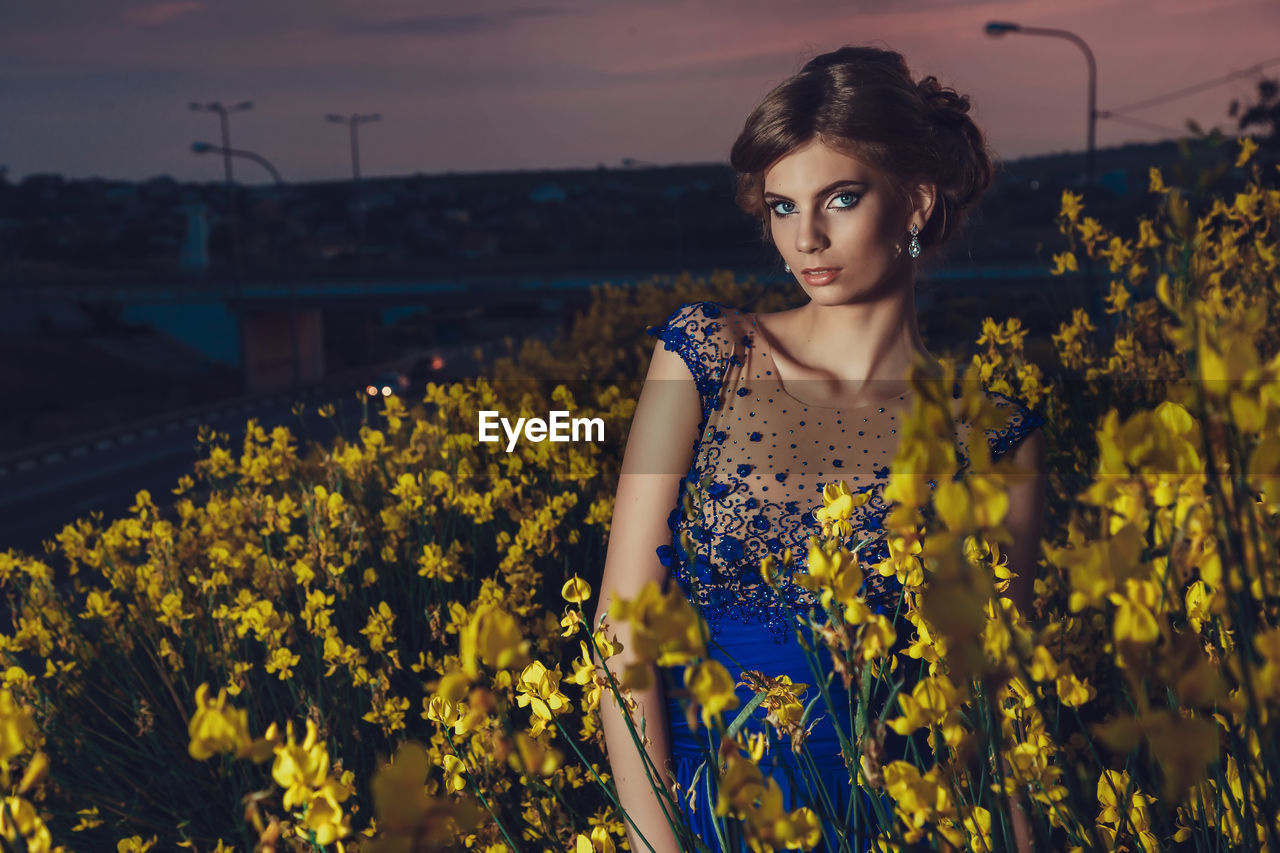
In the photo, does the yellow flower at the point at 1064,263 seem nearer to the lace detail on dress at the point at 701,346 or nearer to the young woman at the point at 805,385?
the young woman at the point at 805,385

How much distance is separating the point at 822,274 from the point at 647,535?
0.60m

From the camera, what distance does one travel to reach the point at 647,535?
6.29 feet

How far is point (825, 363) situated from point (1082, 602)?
164 cm

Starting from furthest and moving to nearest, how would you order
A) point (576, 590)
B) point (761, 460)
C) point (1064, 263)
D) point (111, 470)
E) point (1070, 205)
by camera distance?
point (111, 470)
point (1070, 205)
point (1064, 263)
point (761, 460)
point (576, 590)

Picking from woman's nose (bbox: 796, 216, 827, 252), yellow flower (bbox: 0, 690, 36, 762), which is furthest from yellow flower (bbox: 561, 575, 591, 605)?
woman's nose (bbox: 796, 216, 827, 252)

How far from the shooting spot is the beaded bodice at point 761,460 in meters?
2.06

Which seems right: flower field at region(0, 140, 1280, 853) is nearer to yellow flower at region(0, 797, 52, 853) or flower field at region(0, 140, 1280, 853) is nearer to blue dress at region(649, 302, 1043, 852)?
yellow flower at region(0, 797, 52, 853)

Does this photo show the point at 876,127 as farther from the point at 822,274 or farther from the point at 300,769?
the point at 300,769

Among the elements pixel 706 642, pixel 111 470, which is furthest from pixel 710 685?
pixel 111 470

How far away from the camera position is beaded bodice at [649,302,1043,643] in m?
2.06

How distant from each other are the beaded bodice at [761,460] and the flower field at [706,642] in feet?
0.65

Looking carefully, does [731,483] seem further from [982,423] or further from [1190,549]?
[982,423]

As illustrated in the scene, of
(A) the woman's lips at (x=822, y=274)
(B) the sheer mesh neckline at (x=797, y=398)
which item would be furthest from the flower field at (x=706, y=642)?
(A) the woman's lips at (x=822, y=274)

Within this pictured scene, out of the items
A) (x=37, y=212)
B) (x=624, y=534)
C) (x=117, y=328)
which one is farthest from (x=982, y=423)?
(x=37, y=212)
